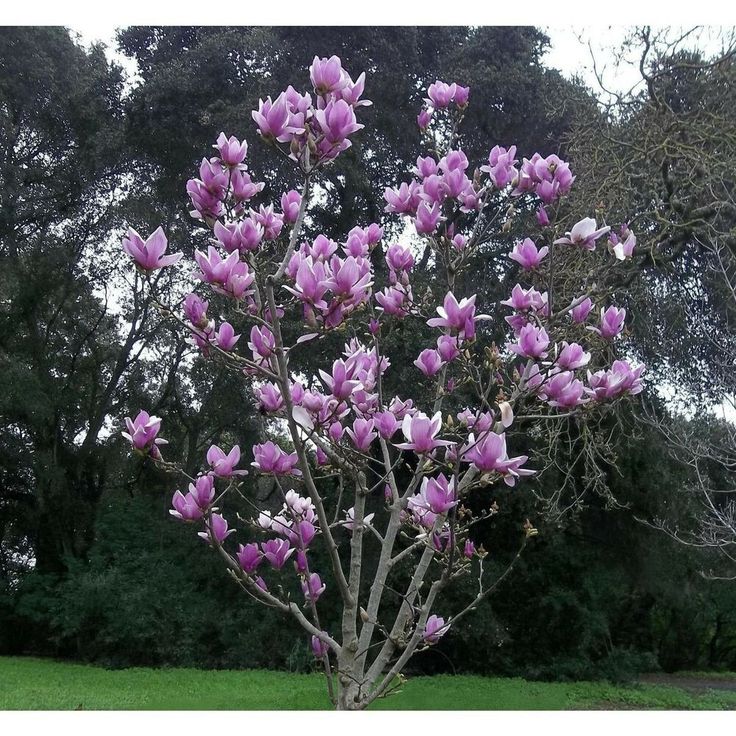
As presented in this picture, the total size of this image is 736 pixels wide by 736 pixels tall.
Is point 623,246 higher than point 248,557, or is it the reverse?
point 623,246

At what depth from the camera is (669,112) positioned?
3193 mm

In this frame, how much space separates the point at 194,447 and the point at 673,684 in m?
3.94

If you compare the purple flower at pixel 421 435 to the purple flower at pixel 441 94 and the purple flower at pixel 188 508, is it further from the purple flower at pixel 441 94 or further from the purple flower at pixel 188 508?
the purple flower at pixel 441 94

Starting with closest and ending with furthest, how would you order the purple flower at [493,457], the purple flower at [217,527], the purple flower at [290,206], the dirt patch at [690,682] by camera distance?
A: 1. the purple flower at [493,457]
2. the purple flower at [217,527]
3. the purple flower at [290,206]
4. the dirt patch at [690,682]

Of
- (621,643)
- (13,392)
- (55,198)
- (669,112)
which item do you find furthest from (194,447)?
(669,112)

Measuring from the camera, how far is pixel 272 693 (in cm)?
447

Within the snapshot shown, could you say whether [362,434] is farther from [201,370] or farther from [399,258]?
[201,370]

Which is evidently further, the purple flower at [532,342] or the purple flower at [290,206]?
the purple flower at [290,206]

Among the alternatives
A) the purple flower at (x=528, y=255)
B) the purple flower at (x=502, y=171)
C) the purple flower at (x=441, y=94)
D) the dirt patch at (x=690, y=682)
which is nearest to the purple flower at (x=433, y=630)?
the purple flower at (x=528, y=255)

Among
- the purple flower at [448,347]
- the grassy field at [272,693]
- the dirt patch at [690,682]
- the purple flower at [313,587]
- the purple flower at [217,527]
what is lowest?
the dirt patch at [690,682]

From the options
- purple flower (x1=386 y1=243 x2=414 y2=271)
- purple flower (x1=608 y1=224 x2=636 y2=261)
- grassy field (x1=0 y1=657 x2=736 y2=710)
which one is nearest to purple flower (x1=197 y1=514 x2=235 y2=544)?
purple flower (x1=386 y1=243 x2=414 y2=271)

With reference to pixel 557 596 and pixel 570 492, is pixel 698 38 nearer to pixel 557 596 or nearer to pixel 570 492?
pixel 570 492

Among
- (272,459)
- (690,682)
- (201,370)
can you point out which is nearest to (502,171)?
(272,459)

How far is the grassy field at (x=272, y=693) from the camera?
14.1 ft
